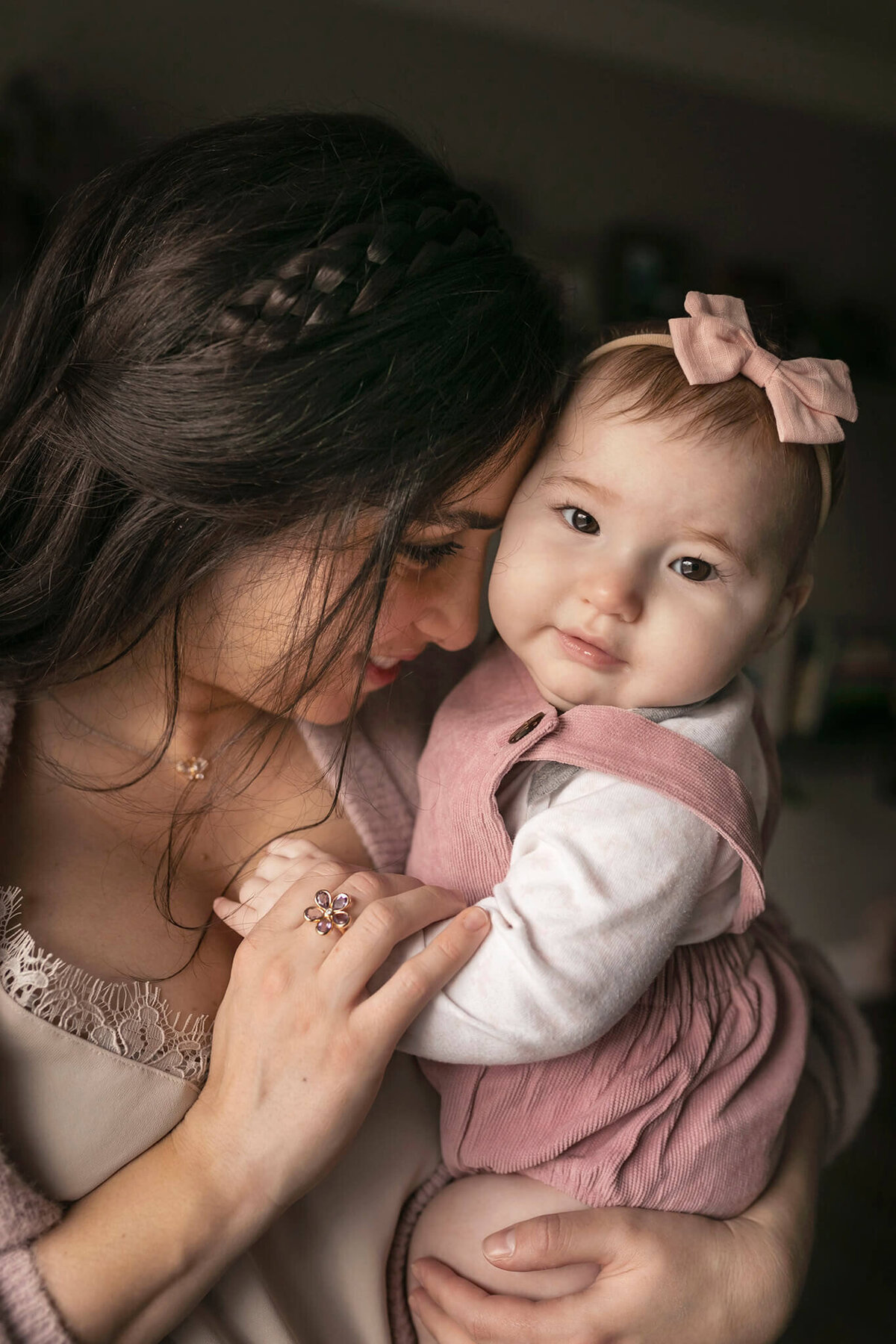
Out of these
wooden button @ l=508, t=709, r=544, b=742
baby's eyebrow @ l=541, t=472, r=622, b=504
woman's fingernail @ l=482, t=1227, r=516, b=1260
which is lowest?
woman's fingernail @ l=482, t=1227, r=516, b=1260

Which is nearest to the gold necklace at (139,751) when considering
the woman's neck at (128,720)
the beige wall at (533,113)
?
the woman's neck at (128,720)

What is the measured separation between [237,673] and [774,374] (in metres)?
0.51

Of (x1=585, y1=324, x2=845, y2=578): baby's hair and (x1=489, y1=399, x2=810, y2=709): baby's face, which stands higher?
(x1=585, y1=324, x2=845, y2=578): baby's hair

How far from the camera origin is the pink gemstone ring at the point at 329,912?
2.47 feet

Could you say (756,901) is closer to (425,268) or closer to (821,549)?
(425,268)

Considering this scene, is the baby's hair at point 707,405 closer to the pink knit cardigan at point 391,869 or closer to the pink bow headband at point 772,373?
the pink bow headband at point 772,373

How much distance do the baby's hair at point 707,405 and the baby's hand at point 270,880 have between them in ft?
1.46

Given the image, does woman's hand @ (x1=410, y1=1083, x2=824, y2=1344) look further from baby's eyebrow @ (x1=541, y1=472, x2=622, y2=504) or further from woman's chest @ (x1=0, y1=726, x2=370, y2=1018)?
baby's eyebrow @ (x1=541, y1=472, x2=622, y2=504)

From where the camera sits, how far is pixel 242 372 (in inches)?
27.2

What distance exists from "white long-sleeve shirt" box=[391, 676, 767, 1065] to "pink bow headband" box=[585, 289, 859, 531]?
322 millimetres

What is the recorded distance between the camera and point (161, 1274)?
0.71 metres

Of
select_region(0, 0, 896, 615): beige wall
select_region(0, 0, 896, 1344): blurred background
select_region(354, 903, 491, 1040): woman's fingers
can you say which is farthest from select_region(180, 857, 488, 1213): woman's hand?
select_region(0, 0, 896, 615): beige wall

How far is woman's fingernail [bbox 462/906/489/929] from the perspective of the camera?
29.5 inches

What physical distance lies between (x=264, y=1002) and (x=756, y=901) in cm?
40
